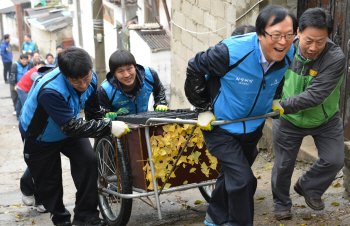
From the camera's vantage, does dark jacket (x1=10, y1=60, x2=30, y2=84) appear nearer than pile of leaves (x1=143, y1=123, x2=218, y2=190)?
No

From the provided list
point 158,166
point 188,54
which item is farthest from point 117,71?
point 188,54

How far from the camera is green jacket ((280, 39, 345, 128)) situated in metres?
3.46

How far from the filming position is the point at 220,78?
311cm

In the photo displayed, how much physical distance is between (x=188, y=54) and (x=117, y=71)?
4.15 meters

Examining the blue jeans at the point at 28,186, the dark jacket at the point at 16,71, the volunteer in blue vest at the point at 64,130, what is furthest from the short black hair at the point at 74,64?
the dark jacket at the point at 16,71

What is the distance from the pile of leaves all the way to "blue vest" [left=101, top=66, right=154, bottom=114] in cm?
108

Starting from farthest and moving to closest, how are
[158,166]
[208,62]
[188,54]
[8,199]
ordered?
[188,54], [8,199], [158,166], [208,62]

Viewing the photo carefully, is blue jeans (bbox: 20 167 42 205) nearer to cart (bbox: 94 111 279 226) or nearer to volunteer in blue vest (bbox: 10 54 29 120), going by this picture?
cart (bbox: 94 111 279 226)

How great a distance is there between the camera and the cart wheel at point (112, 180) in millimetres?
3822

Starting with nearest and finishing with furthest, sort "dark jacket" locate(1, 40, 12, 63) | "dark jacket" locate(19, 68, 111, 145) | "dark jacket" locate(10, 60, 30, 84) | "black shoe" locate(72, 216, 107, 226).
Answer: "dark jacket" locate(19, 68, 111, 145), "black shoe" locate(72, 216, 107, 226), "dark jacket" locate(10, 60, 30, 84), "dark jacket" locate(1, 40, 12, 63)

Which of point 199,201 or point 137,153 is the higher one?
point 137,153

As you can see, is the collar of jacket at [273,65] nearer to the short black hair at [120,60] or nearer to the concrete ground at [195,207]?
the concrete ground at [195,207]

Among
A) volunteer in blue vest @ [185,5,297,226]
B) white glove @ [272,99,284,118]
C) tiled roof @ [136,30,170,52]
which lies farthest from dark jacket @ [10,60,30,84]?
white glove @ [272,99,284,118]

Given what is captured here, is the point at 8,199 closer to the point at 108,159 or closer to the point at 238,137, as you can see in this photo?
the point at 108,159
